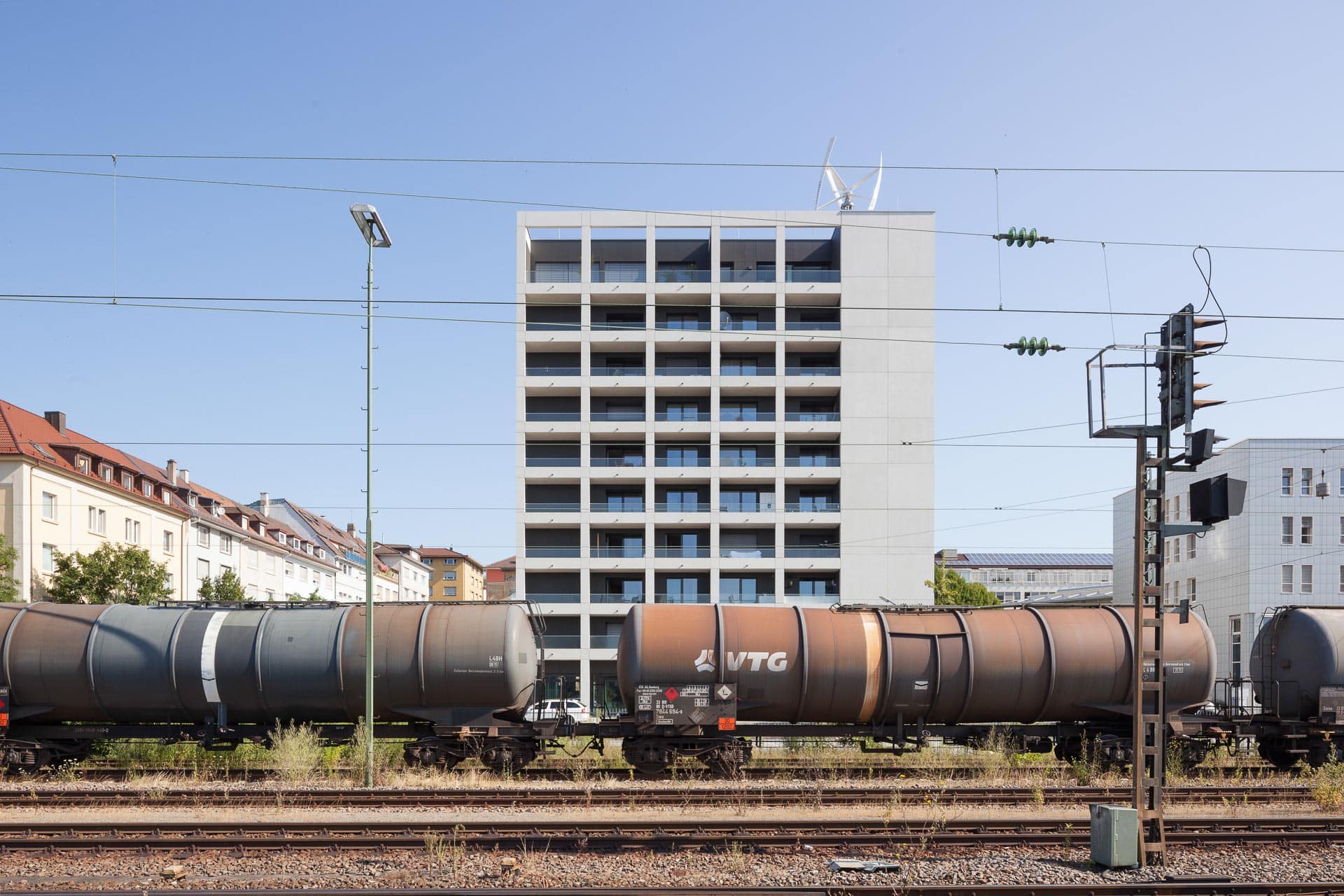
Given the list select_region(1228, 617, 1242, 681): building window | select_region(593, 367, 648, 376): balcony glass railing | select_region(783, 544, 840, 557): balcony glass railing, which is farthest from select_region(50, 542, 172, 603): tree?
select_region(1228, 617, 1242, 681): building window

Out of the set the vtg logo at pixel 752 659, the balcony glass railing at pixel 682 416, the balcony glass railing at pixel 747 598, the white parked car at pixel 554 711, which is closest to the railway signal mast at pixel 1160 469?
the vtg logo at pixel 752 659

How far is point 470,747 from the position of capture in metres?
18.8

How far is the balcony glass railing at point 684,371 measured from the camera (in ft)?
190

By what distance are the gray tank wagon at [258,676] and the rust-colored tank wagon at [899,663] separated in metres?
2.85

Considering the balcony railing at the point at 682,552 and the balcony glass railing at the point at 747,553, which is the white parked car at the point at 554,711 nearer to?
the balcony railing at the point at 682,552

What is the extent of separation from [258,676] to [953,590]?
139 feet

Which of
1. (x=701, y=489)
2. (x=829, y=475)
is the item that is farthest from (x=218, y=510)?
(x=829, y=475)

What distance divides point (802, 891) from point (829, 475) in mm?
46998

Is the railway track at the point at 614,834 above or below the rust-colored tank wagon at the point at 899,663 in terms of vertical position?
below

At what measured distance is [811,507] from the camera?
5634 centimetres

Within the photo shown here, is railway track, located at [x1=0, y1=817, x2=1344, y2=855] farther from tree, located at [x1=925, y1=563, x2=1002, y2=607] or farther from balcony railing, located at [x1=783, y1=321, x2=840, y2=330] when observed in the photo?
balcony railing, located at [x1=783, y1=321, x2=840, y2=330]

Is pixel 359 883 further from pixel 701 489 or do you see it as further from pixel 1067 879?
pixel 701 489

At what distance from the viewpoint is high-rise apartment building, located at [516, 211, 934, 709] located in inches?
2169

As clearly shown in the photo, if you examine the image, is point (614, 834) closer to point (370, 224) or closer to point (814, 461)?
point (370, 224)
